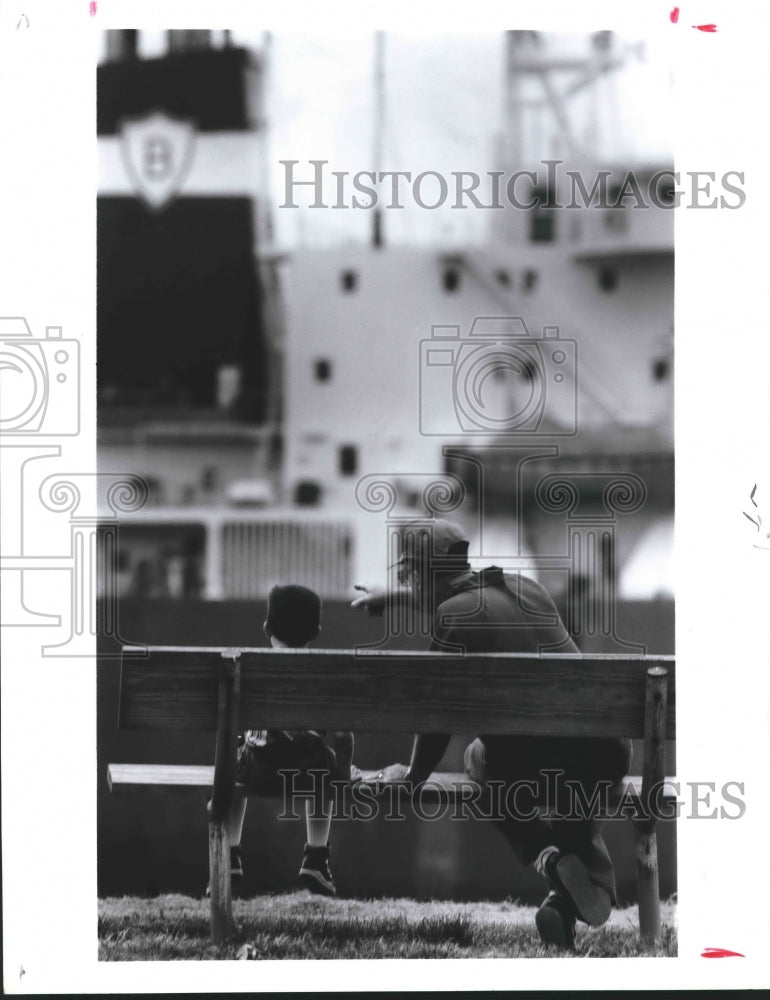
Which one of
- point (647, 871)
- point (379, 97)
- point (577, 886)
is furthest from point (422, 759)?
point (379, 97)

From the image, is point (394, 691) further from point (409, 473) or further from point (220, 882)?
point (220, 882)

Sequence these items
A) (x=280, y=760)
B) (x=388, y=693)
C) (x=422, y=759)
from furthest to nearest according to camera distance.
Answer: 1. (x=280, y=760)
2. (x=422, y=759)
3. (x=388, y=693)

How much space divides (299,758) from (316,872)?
39 centimetres

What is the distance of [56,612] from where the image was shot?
468 centimetres

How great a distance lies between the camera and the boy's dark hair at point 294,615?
468cm

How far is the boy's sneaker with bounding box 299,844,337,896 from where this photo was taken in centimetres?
471

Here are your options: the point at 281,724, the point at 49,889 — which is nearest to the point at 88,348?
the point at 281,724

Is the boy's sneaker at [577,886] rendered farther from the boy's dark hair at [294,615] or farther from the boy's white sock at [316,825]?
the boy's dark hair at [294,615]

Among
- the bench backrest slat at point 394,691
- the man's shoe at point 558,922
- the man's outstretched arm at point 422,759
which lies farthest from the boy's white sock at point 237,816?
the man's shoe at point 558,922

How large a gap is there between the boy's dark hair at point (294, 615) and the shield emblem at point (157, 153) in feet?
4.27

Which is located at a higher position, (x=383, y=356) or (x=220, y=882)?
(x=383, y=356)

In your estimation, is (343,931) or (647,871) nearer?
(647,871)

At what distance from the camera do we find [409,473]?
4715 mm

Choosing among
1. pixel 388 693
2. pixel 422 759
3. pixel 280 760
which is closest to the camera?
pixel 388 693
